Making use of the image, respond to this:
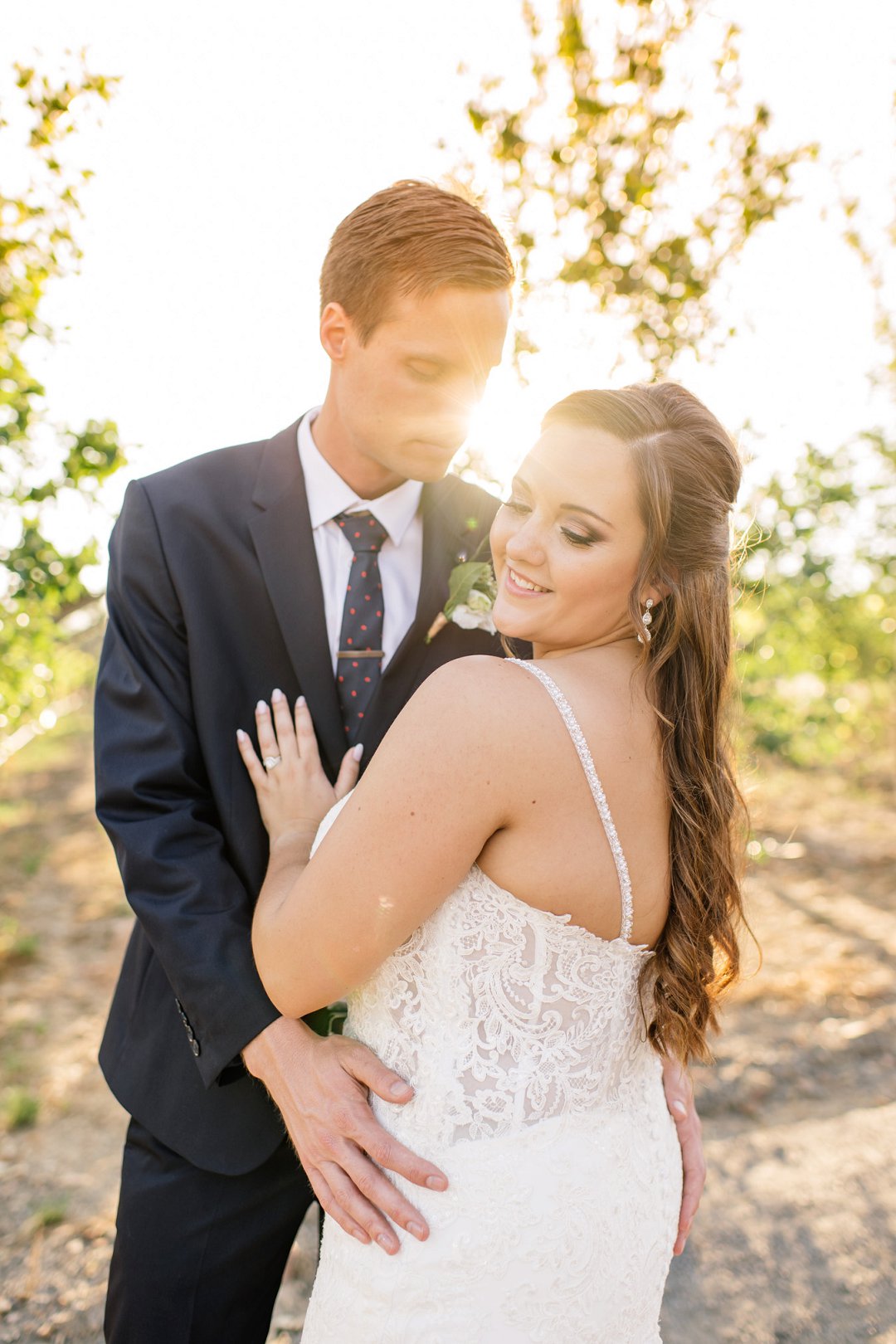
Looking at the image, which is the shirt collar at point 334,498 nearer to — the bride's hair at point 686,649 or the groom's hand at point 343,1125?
the bride's hair at point 686,649

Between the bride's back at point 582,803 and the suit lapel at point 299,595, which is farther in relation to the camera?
the suit lapel at point 299,595

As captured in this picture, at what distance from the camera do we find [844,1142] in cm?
405

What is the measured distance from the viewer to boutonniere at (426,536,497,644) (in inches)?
89.9

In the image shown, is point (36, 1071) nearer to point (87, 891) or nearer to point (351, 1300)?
point (87, 891)

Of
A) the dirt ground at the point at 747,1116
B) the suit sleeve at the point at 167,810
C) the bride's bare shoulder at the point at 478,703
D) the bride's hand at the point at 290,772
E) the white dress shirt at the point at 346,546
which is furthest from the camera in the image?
the dirt ground at the point at 747,1116

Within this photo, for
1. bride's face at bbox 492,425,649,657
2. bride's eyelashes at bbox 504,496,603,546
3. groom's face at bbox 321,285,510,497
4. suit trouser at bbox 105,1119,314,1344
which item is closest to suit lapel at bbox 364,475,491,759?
groom's face at bbox 321,285,510,497

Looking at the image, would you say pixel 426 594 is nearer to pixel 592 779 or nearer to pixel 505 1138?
pixel 592 779

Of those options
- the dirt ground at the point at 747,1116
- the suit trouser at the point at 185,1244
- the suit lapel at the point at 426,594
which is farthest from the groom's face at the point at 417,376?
the suit trouser at the point at 185,1244

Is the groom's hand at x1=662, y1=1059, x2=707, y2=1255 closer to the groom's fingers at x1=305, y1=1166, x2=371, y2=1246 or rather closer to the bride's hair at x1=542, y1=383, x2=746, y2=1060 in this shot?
the bride's hair at x1=542, y1=383, x2=746, y2=1060

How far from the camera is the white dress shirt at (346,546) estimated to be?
2.42 meters

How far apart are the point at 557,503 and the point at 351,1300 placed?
138cm

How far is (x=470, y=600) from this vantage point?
7.55 feet

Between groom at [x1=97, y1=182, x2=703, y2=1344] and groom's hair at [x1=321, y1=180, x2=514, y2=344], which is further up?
groom's hair at [x1=321, y1=180, x2=514, y2=344]

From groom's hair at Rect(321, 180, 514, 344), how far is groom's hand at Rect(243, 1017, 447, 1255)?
5.14 ft
